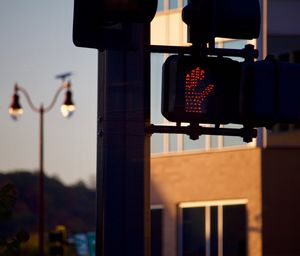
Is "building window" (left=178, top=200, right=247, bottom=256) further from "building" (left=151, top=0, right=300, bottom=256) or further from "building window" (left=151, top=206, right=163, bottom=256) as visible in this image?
"building window" (left=151, top=206, right=163, bottom=256)

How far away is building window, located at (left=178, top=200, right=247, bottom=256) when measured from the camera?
115 feet

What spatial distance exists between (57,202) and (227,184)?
1662 inches

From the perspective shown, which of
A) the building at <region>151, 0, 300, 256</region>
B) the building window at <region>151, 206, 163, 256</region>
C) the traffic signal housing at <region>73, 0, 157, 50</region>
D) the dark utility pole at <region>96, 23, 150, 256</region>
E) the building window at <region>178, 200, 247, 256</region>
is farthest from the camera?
the building window at <region>151, 206, 163, 256</region>

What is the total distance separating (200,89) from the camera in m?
6.72

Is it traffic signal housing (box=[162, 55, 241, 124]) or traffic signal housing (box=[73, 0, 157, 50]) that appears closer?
traffic signal housing (box=[73, 0, 157, 50])

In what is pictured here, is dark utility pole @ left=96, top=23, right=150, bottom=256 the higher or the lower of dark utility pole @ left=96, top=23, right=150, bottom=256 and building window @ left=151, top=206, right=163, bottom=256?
the higher

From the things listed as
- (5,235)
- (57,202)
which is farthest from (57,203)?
(5,235)

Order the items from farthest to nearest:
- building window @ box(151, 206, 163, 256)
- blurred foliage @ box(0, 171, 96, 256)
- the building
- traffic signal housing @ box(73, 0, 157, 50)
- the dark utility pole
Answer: blurred foliage @ box(0, 171, 96, 256) → building window @ box(151, 206, 163, 256) → the building → the dark utility pole → traffic signal housing @ box(73, 0, 157, 50)

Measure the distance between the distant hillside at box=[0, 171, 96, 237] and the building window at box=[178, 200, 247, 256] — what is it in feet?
122

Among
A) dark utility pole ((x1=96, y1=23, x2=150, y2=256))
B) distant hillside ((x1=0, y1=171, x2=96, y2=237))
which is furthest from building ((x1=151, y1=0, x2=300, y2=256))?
distant hillside ((x1=0, y1=171, x2=96, y2=237))

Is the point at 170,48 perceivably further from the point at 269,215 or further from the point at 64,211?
the point at 64,211

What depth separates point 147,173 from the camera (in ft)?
21.9

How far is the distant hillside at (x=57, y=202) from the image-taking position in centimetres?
7525

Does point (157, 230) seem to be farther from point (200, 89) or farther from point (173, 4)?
point (200, 89)
